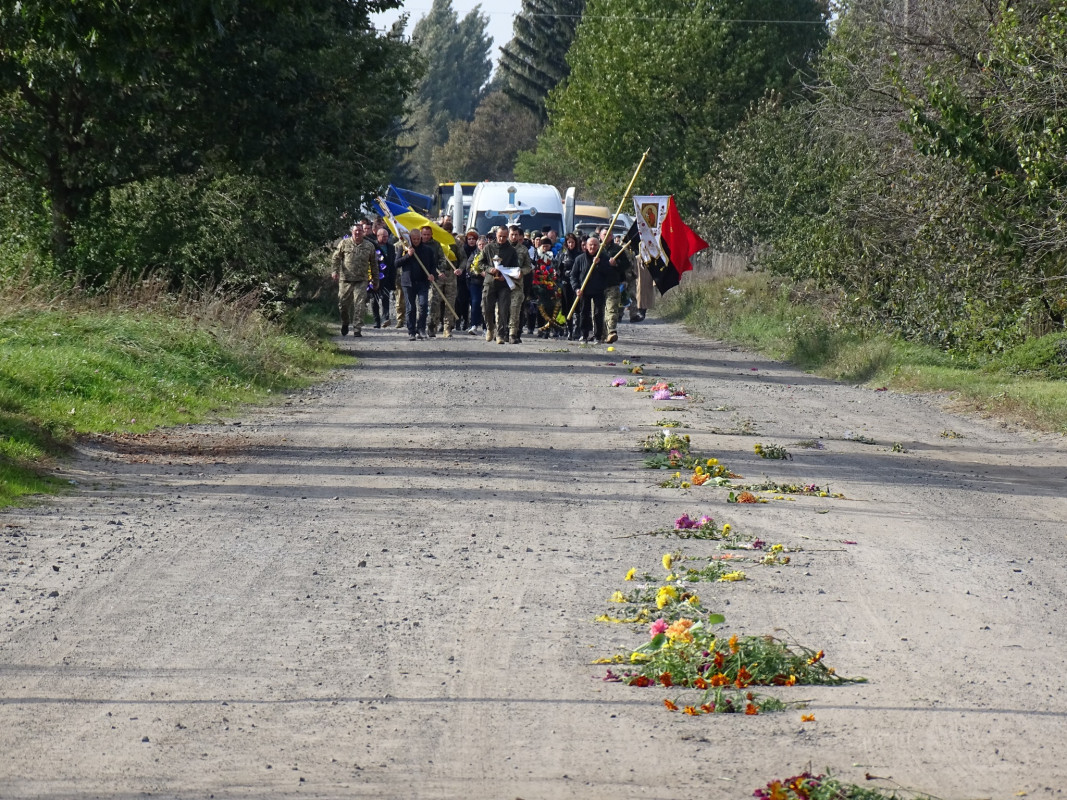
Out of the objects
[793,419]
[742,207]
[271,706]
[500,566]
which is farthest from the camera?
[742,207]

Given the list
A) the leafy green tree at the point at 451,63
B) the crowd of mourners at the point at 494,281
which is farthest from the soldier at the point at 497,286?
the leafy green tree at the point at 451,63

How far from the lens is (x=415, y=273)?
2636cm

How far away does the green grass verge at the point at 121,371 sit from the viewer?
469 inches

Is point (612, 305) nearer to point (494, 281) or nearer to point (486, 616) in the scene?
point (494, 281)

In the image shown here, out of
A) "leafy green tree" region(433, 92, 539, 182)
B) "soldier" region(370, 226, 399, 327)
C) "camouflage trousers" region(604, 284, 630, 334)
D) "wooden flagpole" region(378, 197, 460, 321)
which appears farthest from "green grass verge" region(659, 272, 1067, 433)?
"leafy green tree" region(433, 92, 539, 182)

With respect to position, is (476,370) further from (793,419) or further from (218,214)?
(793,419)

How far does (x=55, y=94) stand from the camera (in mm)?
19531

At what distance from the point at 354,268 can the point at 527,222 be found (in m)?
9.52

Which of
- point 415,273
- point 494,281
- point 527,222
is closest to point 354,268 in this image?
point 415,273

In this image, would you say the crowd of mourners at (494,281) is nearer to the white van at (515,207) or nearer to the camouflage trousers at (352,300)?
the camouflage trousers at (352,300)

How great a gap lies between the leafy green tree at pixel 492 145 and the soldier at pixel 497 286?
219 feet

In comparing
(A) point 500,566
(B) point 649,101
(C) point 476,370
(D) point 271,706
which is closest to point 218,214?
(C) point 476,370

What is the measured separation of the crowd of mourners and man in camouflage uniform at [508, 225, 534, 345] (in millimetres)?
17

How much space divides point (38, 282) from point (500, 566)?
1416cm
